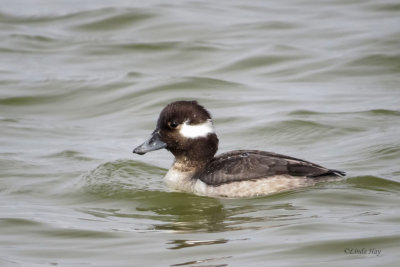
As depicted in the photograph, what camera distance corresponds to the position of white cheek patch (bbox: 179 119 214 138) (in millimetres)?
10242

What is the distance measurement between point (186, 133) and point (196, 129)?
13 cm

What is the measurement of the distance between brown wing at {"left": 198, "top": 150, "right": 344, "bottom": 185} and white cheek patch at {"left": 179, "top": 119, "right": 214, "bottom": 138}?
1.46 ft

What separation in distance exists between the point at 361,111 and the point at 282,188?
13.4ft

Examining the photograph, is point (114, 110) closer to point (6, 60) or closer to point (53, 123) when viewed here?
point (53, 123)

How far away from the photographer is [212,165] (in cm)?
1010

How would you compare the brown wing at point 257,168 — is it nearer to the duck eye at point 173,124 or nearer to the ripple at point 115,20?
the duck eye at point 173,124

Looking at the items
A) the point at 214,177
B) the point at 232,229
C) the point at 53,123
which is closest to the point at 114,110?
the point at 53,123

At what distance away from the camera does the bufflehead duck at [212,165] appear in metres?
9.77

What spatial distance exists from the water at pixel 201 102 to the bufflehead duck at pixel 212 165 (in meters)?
0.15
